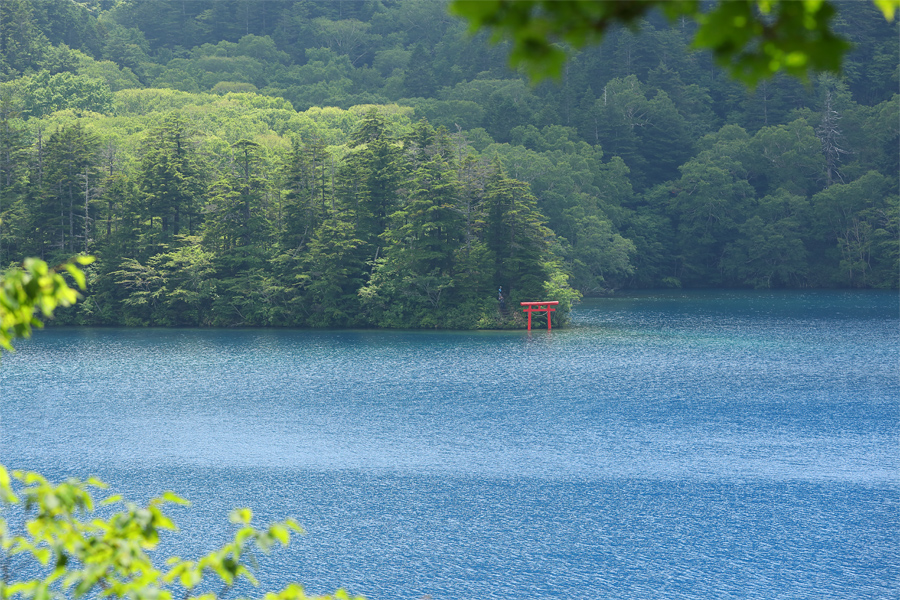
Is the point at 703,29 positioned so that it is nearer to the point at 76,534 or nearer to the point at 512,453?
the point at 76,534

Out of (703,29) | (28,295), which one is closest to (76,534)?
(28,295)

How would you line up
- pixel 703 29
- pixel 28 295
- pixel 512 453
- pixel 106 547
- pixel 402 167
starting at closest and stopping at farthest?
pixel 703 29 < pixel 28 295 < pixel 106 547 < pixel 512 453 < pixel 402 167

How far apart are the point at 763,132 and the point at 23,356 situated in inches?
2118

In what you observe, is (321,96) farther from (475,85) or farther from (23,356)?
(23,356)

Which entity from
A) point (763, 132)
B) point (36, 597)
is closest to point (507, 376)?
point (36, 597)

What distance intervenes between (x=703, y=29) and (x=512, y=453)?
734 inches

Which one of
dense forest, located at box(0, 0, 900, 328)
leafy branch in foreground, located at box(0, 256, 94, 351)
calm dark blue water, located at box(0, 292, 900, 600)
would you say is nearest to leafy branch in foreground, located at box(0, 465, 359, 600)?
leafy branch in foreground, located at box(0, 256, 94, 351)

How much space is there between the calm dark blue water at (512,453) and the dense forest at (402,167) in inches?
348

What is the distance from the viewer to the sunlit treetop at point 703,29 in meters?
1.86

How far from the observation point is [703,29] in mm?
1909

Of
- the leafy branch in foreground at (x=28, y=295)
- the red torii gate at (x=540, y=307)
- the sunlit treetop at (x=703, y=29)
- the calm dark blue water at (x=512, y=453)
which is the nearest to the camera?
the sunlit treetop at (x=703, y=29)

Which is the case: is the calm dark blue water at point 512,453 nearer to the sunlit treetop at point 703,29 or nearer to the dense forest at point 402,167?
the dense forest at point 402,167

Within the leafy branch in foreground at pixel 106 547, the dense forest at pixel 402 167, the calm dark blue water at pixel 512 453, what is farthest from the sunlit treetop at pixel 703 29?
the dense forest at pixel 402 167

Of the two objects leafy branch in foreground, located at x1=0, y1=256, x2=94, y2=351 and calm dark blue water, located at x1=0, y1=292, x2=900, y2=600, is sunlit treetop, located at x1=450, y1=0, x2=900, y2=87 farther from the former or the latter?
calm dark blue water, located at x1=0, y1=292, x2=900, y2=600
